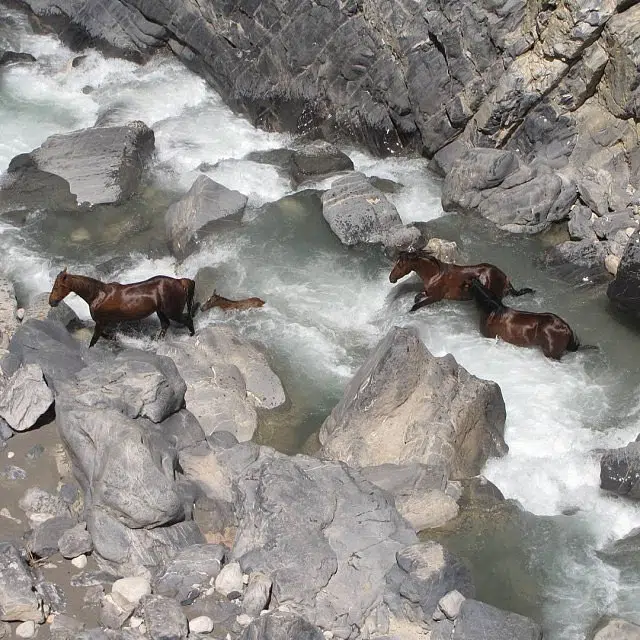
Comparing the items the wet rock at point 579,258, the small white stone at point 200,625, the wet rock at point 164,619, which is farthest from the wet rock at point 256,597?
the wet rock at point 579,258

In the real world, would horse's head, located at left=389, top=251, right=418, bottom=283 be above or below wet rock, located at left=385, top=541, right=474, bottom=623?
above

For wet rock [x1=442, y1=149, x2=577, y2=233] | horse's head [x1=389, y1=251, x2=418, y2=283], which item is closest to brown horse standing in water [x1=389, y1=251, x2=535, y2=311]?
horse's head [x1=389, y1=251, x2=418, y2=283]

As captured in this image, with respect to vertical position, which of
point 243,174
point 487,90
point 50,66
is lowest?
point 50,66

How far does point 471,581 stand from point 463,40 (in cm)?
1203

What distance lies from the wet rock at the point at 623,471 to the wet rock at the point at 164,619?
602cm

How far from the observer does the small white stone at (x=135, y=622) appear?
9655 mm

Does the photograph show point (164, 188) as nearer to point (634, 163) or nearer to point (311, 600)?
point (634, 163)

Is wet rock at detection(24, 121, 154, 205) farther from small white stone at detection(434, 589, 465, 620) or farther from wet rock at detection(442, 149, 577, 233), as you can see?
small white stone at detection(434, 589, 465, 620)

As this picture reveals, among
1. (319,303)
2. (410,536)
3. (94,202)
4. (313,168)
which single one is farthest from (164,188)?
(410,536)

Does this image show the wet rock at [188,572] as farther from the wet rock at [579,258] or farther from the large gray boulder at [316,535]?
the wet rock at [579,258]

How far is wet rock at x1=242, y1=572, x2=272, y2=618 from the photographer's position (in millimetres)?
9977

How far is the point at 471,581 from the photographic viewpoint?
10.3 meters

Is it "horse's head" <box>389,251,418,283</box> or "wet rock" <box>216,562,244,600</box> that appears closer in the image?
"wet rock" <box>216,562,244,600</box>

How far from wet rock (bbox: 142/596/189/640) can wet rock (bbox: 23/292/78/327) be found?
6.06 meters
